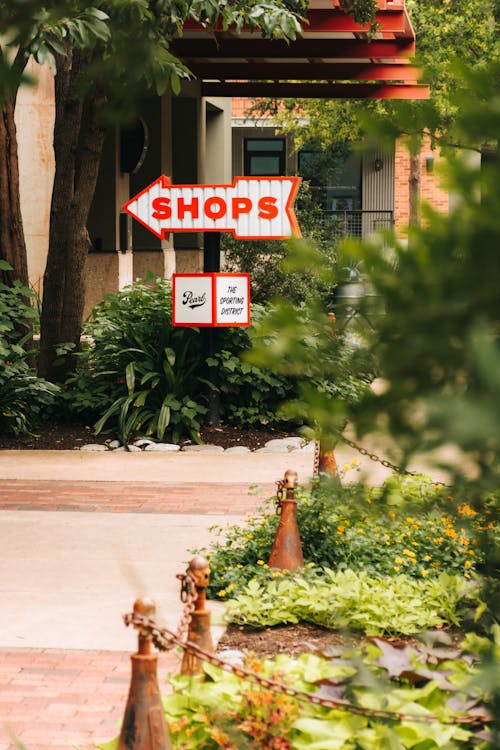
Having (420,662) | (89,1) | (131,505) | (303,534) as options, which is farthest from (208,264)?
(89,1)

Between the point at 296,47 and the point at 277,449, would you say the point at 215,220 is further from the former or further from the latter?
the point at 296,47

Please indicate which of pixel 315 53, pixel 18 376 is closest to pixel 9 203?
pixel 18 376

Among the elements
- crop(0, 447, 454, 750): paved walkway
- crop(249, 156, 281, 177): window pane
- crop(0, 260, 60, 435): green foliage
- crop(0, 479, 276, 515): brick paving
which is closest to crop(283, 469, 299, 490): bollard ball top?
crop(0, 447, 454, 750): paved walkway

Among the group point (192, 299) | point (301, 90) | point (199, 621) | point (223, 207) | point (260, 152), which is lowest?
point (199, 621)

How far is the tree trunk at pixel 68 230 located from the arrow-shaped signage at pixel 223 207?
0.91 metres

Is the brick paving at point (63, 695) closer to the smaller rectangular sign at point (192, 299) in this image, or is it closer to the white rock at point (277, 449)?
the white rock at point (277, 449)

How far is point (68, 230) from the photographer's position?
46.0 feet

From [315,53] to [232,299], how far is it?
20.2 ft

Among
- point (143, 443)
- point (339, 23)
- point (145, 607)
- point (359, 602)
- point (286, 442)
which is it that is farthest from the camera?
point (339, 23)

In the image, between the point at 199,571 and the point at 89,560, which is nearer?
the point at 199,571

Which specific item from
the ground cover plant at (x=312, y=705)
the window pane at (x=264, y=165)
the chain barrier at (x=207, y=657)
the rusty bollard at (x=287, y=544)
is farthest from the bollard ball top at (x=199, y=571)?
the window pane at (x=264, y=165)

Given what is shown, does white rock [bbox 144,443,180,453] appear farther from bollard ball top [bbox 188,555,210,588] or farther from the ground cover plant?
the ground cover plant

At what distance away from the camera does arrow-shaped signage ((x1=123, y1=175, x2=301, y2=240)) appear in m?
13.3

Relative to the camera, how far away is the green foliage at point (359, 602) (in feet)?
19.1
